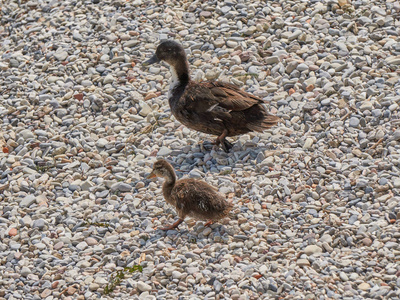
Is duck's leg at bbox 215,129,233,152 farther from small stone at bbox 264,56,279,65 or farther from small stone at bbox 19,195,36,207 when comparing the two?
small stone at bbox 19,195,36,207

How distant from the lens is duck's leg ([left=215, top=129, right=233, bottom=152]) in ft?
26.1

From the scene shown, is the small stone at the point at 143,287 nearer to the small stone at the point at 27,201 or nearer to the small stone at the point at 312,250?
the small stone at the point at 312,250

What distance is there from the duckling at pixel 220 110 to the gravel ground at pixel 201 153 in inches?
10.3

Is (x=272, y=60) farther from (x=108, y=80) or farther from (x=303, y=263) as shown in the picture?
(x=303, y=263)

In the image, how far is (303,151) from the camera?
7.74 m

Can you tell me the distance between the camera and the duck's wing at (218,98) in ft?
26.1

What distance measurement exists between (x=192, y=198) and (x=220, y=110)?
1443 millimetres

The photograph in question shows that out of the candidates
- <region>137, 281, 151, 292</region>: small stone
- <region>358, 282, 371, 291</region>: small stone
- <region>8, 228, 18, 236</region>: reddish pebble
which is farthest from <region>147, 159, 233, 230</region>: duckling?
<region>8, 228, 18, 236</region>: reddish pebble

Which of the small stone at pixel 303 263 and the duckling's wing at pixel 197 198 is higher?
the small stone at pixel 303 263

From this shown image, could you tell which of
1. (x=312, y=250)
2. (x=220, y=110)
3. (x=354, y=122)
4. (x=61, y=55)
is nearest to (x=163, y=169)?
(x=220, y=110)

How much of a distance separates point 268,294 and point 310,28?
484 cm

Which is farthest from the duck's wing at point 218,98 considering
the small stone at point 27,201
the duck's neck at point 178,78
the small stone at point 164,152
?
the small stone at point 27,201

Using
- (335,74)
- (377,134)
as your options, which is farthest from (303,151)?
(335,74)

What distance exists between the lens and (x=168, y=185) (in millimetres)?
7184
